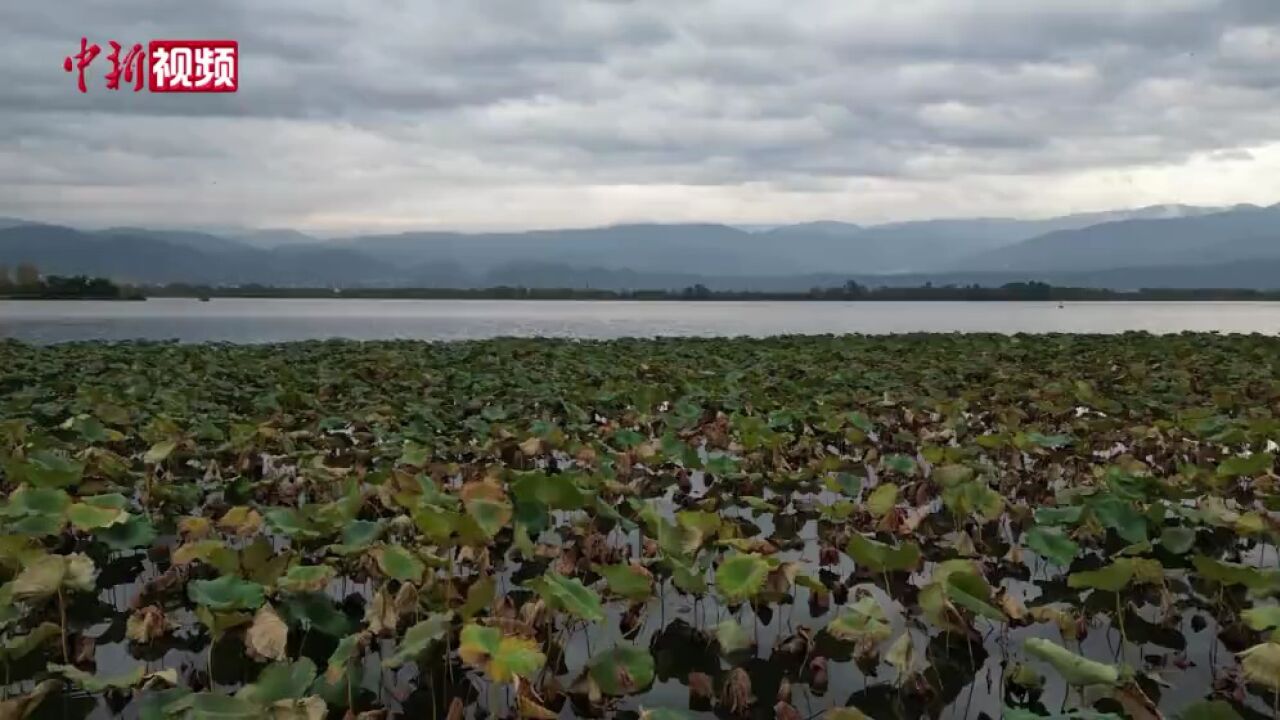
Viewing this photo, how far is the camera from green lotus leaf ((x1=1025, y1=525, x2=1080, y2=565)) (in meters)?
5.00

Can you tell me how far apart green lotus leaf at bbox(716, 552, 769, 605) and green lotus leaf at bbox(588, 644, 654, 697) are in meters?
0.53

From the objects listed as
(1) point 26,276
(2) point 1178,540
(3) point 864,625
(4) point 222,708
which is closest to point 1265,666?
(3) point 864,625

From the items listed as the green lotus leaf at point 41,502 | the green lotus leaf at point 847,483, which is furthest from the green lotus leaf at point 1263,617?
the green lotus leaf at point 41,502

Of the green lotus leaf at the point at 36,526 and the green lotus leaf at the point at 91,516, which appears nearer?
the green lotus leaf at the point at 36,526

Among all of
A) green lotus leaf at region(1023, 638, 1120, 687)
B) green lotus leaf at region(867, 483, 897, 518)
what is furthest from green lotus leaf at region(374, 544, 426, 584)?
green lotus leaf at region(867, 483, 897, 518)

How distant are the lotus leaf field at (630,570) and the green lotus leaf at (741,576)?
2 centimetres

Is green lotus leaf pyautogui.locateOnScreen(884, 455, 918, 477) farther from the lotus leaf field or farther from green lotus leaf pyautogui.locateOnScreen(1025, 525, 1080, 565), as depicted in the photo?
green lotus leaf pyautogui.locateOnScreen(1025, 525, 1080, 565)

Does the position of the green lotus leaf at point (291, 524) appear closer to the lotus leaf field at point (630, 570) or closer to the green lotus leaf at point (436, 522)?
the lotus leaf field at point (630, 570)

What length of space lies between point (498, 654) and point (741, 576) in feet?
4.13

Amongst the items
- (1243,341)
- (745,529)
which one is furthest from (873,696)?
(1243,341)

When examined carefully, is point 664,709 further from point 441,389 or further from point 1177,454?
point 441,389

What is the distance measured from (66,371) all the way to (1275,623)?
16.3 metres

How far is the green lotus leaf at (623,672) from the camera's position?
3.91m

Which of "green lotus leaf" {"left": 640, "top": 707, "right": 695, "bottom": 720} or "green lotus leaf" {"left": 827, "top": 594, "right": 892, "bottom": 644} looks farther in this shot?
Answer: "green lotus leaf" {"left": 827, "top": 594, "right": 892, "bottom": 644}
